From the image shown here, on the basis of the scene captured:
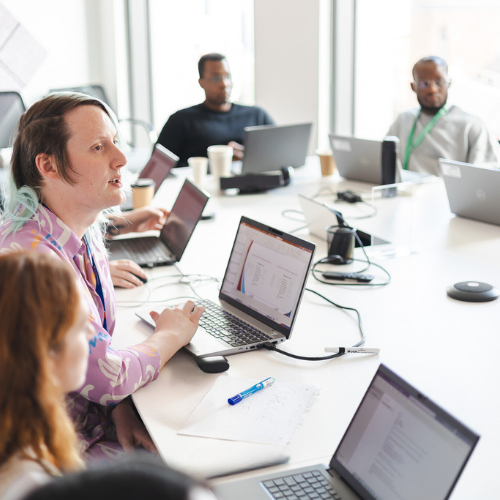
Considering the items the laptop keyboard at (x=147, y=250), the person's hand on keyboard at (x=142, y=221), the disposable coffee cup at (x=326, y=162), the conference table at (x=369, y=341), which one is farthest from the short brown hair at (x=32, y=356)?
the disposable coffee cup at (x=326, y=162)

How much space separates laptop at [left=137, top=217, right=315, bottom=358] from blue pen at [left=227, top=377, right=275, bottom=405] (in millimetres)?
164

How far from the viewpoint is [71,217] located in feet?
4.92

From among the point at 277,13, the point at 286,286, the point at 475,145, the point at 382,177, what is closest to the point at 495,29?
the point at 475,145

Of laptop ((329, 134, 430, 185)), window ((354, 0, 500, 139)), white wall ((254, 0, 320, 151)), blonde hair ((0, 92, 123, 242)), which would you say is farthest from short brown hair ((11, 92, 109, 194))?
white wall ((254, 0, 320, 151))

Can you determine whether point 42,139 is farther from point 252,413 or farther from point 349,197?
point 349,197

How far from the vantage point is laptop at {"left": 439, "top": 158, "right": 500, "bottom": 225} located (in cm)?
234

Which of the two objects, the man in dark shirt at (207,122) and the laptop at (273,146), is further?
the man in dark shirt at (207,122)

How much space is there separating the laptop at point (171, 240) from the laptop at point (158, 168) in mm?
526

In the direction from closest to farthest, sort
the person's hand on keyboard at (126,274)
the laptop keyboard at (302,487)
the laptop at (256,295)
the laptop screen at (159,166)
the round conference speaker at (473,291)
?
1. the laptop keyboard at (302,487)
2. the laptop at (256,295)
3. the round conference speaker at (473,291)
4. the person's hand on keyboard at (126,274)
5. the laptop screen at (159,166)

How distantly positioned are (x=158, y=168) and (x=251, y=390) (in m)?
1.88

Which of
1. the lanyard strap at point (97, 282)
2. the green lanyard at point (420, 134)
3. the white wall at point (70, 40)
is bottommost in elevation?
the lanyard strap at point (97, 282)

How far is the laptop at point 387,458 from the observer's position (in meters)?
0.84

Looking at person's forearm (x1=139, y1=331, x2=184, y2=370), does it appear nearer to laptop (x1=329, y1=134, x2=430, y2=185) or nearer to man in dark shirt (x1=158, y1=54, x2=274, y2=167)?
laptop (x1=329, y1=134, x2=430, y2=185)

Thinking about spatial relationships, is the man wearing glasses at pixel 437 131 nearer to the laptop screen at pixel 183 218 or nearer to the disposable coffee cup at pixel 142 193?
the disposable coffee cup at pixel 142 193
